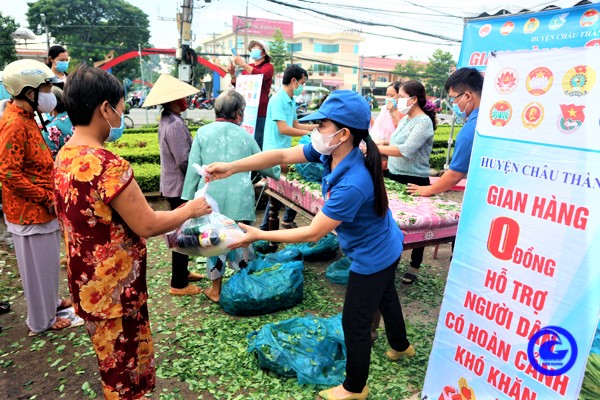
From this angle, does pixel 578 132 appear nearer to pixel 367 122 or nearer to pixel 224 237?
pixel 367 122

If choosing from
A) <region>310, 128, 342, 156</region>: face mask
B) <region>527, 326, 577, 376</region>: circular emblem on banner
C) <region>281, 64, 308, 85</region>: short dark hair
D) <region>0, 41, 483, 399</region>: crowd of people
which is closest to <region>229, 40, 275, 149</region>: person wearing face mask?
<region>281, 64, 308, 85</region>: short dark hair

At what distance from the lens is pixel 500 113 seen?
78.7 inches

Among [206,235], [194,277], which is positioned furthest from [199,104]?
[206,235]

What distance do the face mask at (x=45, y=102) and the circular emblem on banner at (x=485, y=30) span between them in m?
6.31

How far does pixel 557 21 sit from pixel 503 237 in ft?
16.1

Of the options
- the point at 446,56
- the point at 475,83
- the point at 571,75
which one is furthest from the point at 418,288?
the point at 446,56

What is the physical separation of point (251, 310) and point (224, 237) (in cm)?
127

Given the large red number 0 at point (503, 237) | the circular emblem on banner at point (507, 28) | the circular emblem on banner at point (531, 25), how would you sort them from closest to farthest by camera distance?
the large red number 0 at point (503, 237), the circular emblem on banner at point (531, 25), the circular emblem on banner at point (507, 28)

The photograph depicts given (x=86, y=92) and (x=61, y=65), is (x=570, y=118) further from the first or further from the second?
(x=61, y=65)

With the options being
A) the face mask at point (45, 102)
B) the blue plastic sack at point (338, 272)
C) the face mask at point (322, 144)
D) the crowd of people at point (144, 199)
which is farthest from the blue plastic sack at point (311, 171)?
the face mask at point (45, 102)

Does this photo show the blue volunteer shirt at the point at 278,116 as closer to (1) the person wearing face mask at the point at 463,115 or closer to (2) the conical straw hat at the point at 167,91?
(2) the conical straw hat at the point at 167,91

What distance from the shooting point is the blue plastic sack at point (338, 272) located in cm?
411

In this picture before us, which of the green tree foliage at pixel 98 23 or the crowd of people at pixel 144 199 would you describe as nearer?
the crowd of people at pixel 144 199

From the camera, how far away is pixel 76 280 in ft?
5.92
